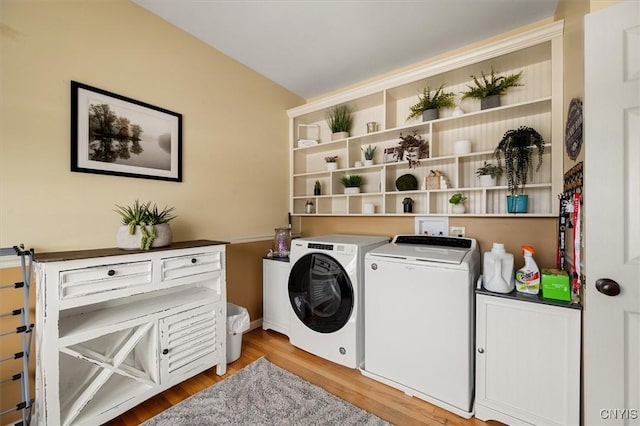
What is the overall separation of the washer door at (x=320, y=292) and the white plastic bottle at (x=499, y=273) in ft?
2.86

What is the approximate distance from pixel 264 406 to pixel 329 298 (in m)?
0.79

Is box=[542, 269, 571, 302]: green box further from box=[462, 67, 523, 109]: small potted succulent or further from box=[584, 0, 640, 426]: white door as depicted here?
box=[462, 67, 523, 109]: small potted succulent

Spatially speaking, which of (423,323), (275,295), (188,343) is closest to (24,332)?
(188,343)

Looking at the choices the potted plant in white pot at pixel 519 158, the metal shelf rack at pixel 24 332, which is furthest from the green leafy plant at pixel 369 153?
the metal shelf rack at pixel 24 332

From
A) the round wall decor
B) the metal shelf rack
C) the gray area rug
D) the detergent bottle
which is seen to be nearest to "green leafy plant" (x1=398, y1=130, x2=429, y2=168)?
the round wall decor

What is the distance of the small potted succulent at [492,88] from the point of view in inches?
74.5

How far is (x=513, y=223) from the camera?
1890mm

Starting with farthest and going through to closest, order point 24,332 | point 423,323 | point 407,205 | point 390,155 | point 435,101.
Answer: point 390,155
point 407,205
point 435,101
point 423,323
point 24,332

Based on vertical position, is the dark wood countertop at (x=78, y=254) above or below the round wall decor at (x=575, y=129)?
below

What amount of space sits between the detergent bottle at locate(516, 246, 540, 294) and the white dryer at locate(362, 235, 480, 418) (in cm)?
23

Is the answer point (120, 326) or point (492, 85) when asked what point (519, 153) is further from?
point (120, 326)

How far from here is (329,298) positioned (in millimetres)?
1979

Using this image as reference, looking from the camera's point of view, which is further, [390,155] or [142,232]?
[390,155]

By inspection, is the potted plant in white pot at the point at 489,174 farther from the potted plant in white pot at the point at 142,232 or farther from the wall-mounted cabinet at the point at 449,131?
the potted plant in white pot at the point at 142,232
